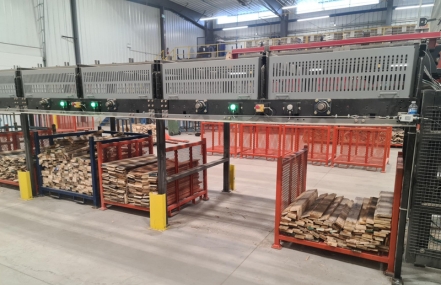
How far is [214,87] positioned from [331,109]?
1403 mm

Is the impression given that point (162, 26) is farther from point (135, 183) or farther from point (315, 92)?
point (315, 92)

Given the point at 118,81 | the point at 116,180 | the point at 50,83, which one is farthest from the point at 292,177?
the point at 50,83

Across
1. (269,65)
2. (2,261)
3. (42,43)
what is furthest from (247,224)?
(42,43)

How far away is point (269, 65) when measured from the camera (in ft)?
10.0

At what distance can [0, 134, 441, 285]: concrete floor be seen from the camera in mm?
3305

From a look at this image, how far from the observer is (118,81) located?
4.00 m

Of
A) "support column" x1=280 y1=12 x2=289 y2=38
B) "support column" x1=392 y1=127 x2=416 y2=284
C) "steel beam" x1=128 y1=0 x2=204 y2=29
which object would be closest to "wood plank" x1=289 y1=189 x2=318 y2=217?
"support column" x1=392 y1=127 x2=416 y2=284

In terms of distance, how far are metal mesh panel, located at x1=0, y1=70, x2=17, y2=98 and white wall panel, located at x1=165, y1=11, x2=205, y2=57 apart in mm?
17258

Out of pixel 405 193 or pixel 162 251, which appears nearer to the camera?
pixel 405 193

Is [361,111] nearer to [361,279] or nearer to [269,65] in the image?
[269,65]

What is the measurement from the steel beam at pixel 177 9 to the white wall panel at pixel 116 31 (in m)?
0.34

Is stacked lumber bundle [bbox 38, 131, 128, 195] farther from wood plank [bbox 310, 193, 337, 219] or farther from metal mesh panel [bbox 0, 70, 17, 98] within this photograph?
wood plank [bbox 310, 193, 337, 219]

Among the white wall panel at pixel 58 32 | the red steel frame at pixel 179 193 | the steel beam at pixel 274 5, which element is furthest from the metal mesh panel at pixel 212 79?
the steel beam at pixel 274 5

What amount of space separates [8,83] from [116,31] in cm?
1394
